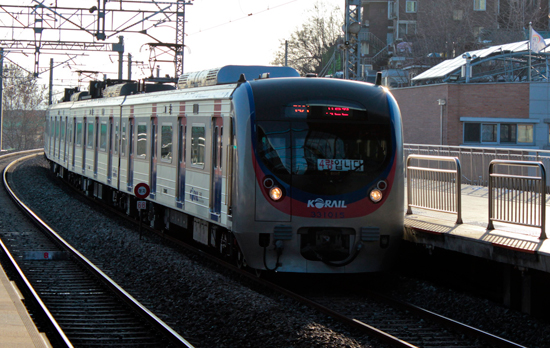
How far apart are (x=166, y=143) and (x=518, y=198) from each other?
6.87 metres

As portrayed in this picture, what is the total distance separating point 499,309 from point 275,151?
345cm

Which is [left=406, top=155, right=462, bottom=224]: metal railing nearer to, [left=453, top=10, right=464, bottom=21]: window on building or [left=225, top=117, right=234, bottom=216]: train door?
[left=225, top=117, right=234, bottom=216]: train door

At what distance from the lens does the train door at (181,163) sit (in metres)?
12.7

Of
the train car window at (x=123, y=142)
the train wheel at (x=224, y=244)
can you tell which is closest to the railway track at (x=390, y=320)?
the train wheel at (x=224, y=244)

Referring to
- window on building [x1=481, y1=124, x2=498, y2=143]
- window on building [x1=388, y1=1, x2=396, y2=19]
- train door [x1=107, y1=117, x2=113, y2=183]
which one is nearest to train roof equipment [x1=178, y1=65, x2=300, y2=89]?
train door [x1=107, y1=117, x2=113, y2=183]

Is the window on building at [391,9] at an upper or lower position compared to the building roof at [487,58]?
upper

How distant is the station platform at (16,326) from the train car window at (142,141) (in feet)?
21.7

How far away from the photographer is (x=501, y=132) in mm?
30453

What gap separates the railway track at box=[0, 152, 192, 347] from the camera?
7828 millimetres

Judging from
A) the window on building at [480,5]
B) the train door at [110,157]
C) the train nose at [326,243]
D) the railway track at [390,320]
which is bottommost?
the railway track at [390,320]

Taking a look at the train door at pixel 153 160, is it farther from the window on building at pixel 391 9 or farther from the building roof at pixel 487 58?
the window on building at pixel 391 9

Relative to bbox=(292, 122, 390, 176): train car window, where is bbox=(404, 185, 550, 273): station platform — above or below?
below

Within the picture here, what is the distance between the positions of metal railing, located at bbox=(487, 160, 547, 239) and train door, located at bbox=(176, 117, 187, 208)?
537cm

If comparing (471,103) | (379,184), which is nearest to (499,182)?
(379,184)
